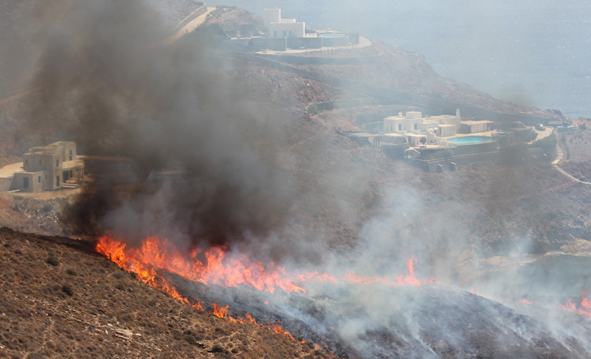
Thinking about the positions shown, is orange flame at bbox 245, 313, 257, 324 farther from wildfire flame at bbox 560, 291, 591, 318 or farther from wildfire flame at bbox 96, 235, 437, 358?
wildfire flame at bbox 560, 291, 591, 318

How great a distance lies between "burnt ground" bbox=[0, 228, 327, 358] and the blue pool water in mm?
42896

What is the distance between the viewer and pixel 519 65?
18200cm

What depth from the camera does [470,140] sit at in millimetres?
67062

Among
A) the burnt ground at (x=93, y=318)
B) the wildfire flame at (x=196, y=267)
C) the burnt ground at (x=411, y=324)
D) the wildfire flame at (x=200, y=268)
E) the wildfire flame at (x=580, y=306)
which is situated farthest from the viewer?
the wildfire flame at (x=580, y=306)

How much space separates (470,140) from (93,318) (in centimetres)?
5257

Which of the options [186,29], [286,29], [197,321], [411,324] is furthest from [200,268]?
[286,29]

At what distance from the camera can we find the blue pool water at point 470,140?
66250mm

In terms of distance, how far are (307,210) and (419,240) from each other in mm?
10968

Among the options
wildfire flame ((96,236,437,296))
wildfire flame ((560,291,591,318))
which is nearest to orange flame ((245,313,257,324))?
wildfire flame ((96,236,437,296))

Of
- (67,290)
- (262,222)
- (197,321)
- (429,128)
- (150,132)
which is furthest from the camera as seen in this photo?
(429,128)

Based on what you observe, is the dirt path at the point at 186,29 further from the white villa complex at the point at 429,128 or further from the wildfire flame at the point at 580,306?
the wildfire flame at the point at 580,306

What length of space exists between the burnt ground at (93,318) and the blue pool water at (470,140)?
141 ft

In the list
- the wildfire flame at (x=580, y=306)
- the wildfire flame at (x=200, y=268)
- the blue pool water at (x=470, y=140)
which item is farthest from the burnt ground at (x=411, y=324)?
the blue pool water at (x=470, y=140)

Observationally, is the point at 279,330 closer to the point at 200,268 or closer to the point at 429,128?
the point at 200,268
